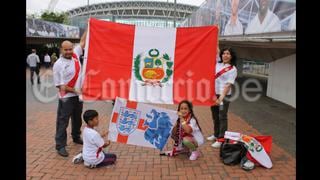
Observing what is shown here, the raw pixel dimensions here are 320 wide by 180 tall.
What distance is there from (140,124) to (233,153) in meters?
1.48

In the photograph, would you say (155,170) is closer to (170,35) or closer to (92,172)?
(92,172)

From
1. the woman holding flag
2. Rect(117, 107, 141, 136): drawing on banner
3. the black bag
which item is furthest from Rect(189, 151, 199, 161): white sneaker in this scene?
Rect(117, 107, 141, 136): drawing on banner

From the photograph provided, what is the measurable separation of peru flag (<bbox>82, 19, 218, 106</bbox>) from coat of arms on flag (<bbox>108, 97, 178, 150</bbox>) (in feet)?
0.74

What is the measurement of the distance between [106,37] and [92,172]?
6.83ft

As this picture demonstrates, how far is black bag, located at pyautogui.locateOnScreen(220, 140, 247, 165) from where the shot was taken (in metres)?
4.56

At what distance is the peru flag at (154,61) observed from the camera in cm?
485

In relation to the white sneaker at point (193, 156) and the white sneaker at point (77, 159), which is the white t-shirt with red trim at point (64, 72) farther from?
the white sneaker at point (193, 156)

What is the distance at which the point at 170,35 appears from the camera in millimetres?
4934

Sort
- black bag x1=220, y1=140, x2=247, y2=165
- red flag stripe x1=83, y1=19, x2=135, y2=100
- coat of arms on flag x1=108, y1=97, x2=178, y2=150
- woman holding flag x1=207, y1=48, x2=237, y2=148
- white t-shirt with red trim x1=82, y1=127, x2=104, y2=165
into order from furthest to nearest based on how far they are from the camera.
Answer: woman holding flag x1=207, y1=48, x2=237, y2=148, red flag stripe x1=83, y1=19, x2=135, y2=100, coat of arms on flag x1=108, y1=97, x2=178, y2=150, black bag x1=220, y1=140, x2=247, y2=165, white t-shirt with red trim x1=82, y1=127, x2=104, y2=165

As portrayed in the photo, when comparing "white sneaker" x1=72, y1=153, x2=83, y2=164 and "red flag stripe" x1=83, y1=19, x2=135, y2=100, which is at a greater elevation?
"red flag stripe" x1=83, y1=19, x2=135, y2=100

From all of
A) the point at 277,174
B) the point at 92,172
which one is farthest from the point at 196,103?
the point at 92,172

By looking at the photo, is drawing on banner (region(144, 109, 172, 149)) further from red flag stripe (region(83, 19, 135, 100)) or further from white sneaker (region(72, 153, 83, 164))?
white sneaker (region(72, 153, 83, 164))
